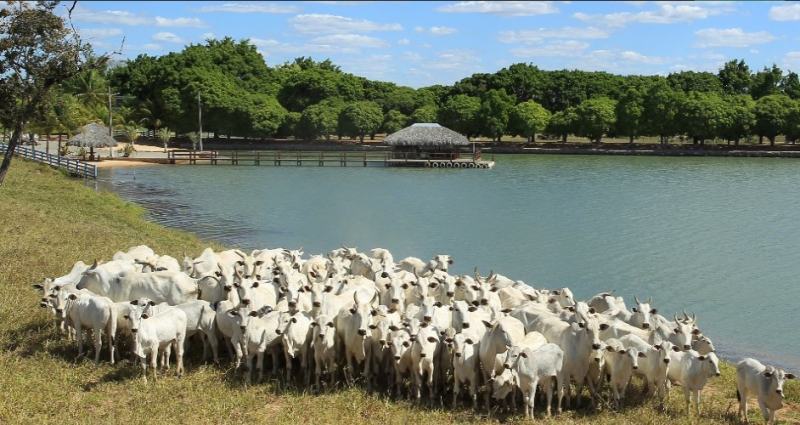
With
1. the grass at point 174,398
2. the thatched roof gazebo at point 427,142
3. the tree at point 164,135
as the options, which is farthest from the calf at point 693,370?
the tree at point 164,135

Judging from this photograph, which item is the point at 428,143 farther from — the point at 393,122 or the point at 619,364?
the point at 619,364

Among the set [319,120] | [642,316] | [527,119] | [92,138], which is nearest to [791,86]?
[527,119]

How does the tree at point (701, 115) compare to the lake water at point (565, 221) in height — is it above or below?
above

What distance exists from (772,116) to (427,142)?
26.0 meters

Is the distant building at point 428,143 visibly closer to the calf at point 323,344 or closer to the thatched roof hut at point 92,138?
the thatched roof hut at point 92,138

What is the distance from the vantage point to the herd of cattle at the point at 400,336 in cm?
1005

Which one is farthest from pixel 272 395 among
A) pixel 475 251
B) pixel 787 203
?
pixel 787 203

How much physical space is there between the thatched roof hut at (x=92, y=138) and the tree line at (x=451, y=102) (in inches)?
156

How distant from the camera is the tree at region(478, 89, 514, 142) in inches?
2630

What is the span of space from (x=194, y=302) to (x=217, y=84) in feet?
196

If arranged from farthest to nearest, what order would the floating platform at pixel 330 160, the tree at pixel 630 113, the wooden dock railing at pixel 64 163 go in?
1. the tree at pixel 630 113
2. the floating platform at pixel 330 160
3. the wooden dock railing at pixel 64 163

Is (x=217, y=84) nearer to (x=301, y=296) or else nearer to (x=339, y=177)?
(x=339, y=177)

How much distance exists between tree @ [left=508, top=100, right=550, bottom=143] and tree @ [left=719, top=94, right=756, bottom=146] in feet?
44.1

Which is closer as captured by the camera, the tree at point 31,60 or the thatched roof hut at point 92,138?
the tree at point 31,60
